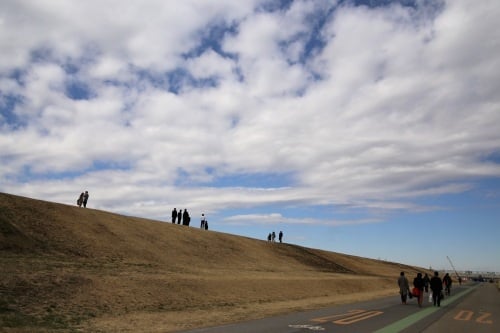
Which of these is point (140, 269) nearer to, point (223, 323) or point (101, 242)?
point (101, 242)

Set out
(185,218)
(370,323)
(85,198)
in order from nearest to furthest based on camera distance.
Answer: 1. (370,323)
2. (85,198)
3. (185,218)

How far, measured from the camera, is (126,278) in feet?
73.8

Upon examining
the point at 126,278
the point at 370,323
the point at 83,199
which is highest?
the point at 83,199

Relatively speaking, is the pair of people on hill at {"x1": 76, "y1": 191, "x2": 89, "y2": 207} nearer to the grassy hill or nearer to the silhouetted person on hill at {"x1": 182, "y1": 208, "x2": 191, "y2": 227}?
the grassy hill

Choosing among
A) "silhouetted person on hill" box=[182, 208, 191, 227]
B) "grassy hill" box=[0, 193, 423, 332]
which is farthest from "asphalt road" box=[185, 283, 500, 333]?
"silhouetted person on hill" box=[182, 208, 191, 227]

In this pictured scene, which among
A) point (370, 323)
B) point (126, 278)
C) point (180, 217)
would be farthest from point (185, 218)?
point (370, 323)

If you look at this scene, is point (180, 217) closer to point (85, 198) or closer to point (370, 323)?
point (85, 198)

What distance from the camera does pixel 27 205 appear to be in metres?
31.7

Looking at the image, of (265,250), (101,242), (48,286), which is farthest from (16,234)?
(265,250)

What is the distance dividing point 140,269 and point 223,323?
42.6 ft

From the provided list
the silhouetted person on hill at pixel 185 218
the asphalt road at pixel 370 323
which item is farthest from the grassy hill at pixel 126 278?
the silhouetted person on hill at pixel 185 218

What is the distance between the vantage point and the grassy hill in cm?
1588

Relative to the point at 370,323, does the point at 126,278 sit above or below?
above

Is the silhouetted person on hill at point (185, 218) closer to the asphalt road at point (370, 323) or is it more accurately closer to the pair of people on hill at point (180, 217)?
the pair of people on hill at point (180, 217)
